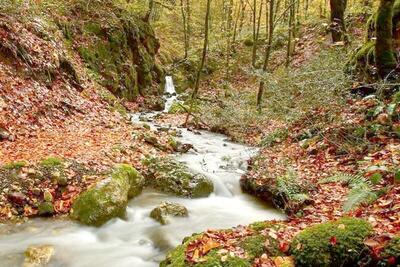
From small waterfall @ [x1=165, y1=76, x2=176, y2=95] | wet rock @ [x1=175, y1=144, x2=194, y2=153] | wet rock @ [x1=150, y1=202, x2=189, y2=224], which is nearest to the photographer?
wet rock @ [x1=150, y1=202, x2=189, y2=224]

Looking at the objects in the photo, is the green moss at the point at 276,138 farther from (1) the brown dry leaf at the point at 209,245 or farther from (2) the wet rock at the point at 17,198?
(1) the brown dry leaf at the point at 209,245

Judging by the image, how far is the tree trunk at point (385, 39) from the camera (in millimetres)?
7746

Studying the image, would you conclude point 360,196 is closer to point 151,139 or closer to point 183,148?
point 183,148

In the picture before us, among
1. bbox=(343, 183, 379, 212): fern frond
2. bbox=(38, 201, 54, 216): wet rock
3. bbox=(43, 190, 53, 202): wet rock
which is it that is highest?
bbox=(343, 183, 379, 212): fern frond

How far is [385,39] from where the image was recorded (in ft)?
25.9

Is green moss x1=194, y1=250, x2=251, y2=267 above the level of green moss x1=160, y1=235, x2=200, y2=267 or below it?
above

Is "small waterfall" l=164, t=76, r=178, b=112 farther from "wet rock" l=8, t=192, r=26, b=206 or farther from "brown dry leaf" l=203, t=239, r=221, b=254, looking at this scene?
"brown dry leaf" l=203, t=239, r=221, b=254

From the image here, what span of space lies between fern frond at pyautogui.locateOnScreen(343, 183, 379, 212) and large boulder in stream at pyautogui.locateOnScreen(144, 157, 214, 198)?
3.72 m

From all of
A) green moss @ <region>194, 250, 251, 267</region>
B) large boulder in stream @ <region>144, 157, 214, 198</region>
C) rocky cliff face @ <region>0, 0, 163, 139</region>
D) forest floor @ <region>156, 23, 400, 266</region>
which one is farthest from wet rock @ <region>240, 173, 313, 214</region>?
rocky cliff face @ <region>0, 0, 163, 139</region>

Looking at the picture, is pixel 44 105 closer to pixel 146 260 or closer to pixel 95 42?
pixel 146 260

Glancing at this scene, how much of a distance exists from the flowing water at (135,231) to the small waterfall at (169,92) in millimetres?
11745

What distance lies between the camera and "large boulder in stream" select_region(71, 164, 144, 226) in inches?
256

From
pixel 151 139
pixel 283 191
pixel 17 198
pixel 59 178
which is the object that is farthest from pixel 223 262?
pixel 151 139

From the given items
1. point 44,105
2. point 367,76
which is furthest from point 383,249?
point 44,105
